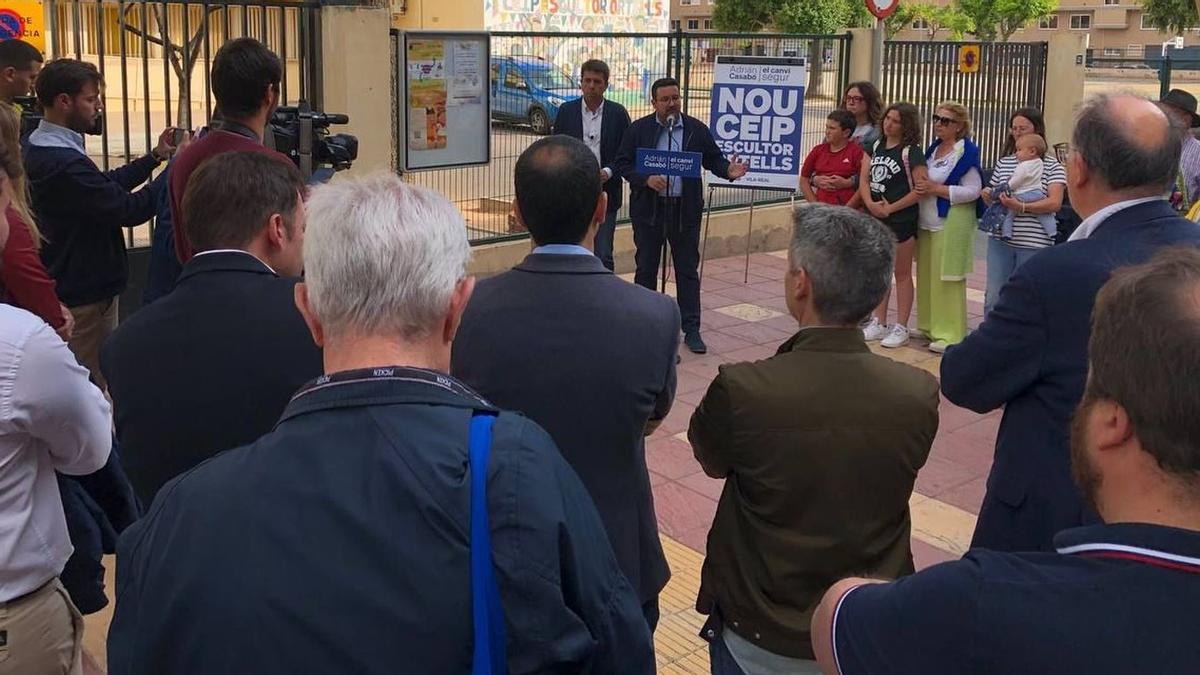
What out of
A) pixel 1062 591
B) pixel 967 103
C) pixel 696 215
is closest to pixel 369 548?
pixel 1062 591

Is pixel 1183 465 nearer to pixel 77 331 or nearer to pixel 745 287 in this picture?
pixel 77 331

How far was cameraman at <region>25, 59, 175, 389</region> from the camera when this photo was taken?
15.3 ft

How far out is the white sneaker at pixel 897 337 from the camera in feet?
25.9

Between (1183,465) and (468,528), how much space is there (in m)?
0.84

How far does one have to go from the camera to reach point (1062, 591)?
49.1 inches

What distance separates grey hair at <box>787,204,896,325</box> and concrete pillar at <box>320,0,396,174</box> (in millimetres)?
5854

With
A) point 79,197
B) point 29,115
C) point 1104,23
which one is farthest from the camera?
point 1104,23

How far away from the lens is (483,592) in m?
1.33

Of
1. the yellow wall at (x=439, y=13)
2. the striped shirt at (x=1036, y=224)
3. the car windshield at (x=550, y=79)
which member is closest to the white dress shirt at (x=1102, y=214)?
the striped shirt at (x=1036, y=224)

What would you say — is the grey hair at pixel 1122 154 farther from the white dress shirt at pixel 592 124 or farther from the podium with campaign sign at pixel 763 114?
the podium with campaign sign at pixel 763 114

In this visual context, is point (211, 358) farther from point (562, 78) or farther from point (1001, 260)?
point (562, 78)

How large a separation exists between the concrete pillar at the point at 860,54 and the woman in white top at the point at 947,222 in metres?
3.64

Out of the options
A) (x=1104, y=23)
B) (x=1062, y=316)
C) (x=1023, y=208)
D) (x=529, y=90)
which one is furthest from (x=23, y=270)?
(x=1104, y=23)

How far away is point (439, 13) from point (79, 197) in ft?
90.1
